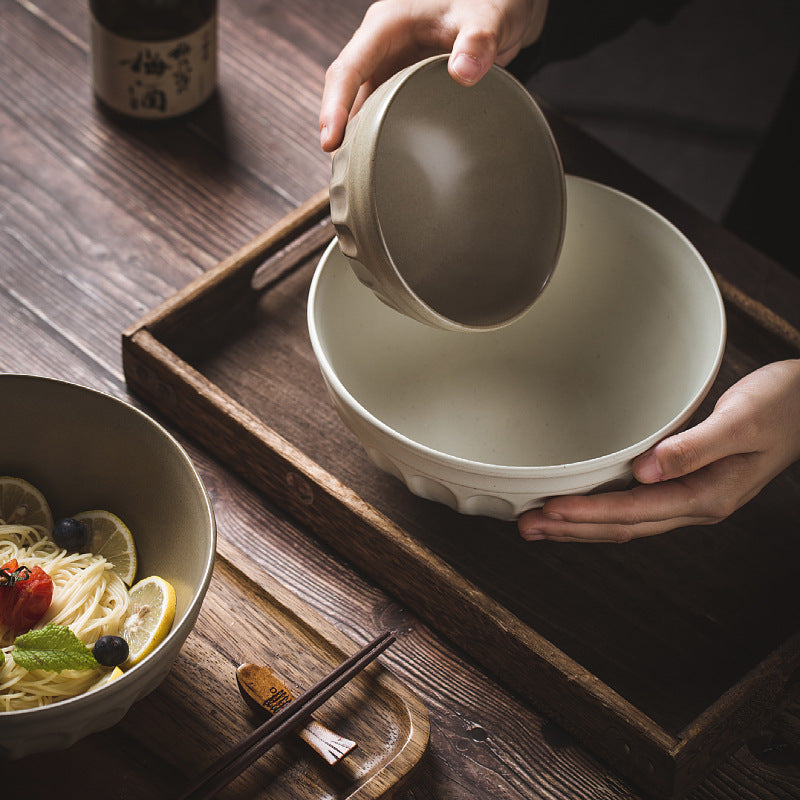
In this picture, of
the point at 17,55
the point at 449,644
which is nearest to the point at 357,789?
the point at 449,644

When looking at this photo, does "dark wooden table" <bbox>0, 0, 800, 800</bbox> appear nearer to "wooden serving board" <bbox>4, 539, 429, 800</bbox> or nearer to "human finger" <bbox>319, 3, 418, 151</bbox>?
"wooden serving board" <bbox>4, 539, 429, 800</bbox>

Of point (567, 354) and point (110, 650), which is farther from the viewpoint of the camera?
point (567, 354)

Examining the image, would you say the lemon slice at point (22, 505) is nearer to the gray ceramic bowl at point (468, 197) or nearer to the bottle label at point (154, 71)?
the gray ceramic bowl at point (468, 197)

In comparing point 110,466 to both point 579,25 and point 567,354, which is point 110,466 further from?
point 579,25

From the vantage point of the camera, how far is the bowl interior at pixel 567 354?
3.45ft

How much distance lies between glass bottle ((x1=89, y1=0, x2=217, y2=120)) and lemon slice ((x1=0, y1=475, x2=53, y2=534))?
582mm

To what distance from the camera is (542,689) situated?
88cm

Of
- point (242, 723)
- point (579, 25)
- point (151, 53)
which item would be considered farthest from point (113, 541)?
point (579, 25)

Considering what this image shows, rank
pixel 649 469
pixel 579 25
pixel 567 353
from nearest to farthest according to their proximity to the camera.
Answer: pixel 649 469
pixel 567 353
pixel 579 25

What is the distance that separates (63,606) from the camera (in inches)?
32.2

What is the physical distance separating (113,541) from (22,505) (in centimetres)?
9

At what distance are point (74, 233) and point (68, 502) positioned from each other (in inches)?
16.1

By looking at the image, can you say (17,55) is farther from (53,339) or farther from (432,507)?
(432,507)

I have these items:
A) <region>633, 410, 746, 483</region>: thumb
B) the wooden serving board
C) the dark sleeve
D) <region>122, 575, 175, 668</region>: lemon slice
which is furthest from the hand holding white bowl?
the dark sleeve
